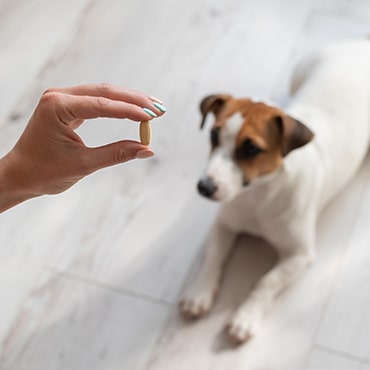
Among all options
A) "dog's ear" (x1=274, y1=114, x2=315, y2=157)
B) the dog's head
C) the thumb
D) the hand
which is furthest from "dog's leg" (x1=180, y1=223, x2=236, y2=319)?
the thumb

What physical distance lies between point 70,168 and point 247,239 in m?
0.78

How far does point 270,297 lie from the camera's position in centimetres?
177

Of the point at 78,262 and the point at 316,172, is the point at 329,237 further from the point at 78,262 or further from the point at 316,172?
the point at 78,262

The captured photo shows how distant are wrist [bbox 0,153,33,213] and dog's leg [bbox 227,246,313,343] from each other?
25.4 inches

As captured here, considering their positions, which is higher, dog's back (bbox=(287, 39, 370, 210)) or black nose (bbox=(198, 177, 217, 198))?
black nose (bbox=(198, 177, 217, 198))

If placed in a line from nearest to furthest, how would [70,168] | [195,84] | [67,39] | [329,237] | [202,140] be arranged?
[70,168], [329,237], [202,140], [195,84], [67,39]

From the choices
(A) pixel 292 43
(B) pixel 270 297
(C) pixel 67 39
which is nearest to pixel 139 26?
(C) pixel 67 39

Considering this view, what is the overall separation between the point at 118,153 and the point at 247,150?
19.3 inches

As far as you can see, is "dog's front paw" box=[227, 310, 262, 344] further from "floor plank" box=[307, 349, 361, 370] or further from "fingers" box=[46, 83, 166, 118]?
"fingers" box=[46, 83, 166, 118]

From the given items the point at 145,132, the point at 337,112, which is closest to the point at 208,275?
the point at 337,112

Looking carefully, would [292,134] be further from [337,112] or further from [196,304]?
[196,304]

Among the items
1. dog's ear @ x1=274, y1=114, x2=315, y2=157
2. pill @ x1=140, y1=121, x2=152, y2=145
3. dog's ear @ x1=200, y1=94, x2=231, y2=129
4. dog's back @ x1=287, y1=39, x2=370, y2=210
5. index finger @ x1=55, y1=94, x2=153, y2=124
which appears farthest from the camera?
dog's back @ x1=287, y1=39, x2=370, y2=210

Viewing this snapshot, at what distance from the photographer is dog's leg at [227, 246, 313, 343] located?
5.71ft

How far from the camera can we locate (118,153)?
1.19m
